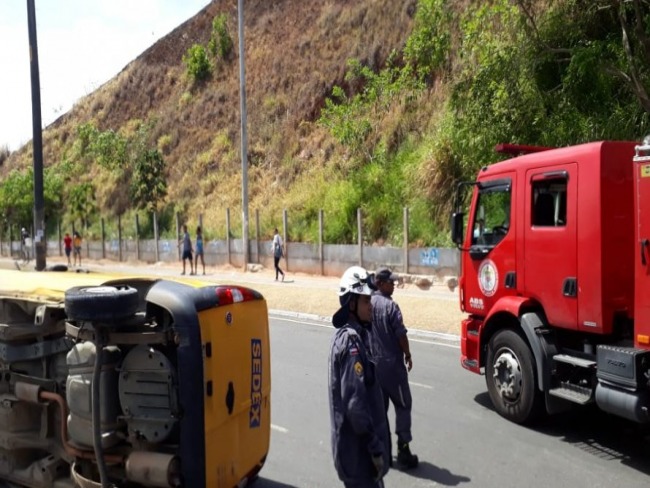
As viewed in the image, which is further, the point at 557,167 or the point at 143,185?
the point at 143,185

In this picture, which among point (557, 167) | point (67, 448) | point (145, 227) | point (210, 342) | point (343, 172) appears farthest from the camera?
point (145, 227)

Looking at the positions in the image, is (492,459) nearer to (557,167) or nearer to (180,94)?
(557,167)

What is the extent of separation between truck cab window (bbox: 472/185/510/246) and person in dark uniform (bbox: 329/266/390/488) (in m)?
3.56

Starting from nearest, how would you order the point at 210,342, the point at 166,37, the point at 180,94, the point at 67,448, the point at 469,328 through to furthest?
the point at 210,342
the point at 67,448
the point at 469,328
the point at 180,94
the point at 166,37

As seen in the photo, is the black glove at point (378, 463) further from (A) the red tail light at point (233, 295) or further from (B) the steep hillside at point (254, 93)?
(B) the steep hillside at point (254, 93)

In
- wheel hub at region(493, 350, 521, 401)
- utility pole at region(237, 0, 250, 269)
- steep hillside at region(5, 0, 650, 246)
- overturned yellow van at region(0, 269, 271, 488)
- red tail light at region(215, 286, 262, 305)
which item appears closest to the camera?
overturned yellow van at region(0, 269, 271, 488)

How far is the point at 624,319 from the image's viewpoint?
19.2 ft

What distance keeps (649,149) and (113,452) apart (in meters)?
4.44

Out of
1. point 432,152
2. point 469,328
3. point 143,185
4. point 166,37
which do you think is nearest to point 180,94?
point 166,37

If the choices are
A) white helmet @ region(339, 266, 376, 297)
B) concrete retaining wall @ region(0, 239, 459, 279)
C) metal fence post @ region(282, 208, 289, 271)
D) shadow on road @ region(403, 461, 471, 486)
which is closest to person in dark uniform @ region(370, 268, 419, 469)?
shadow on road @ region(403, 461, 471, 486)

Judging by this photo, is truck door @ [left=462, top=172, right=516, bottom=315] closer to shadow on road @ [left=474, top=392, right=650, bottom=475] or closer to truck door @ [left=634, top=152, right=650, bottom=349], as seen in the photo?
shadow on road @ [left=474, top=392, right=650, bottom=475]

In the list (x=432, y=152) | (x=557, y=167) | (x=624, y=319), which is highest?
(x=432, y=152)

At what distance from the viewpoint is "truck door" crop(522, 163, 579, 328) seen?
6059 millimetres

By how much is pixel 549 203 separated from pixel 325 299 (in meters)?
10.0
